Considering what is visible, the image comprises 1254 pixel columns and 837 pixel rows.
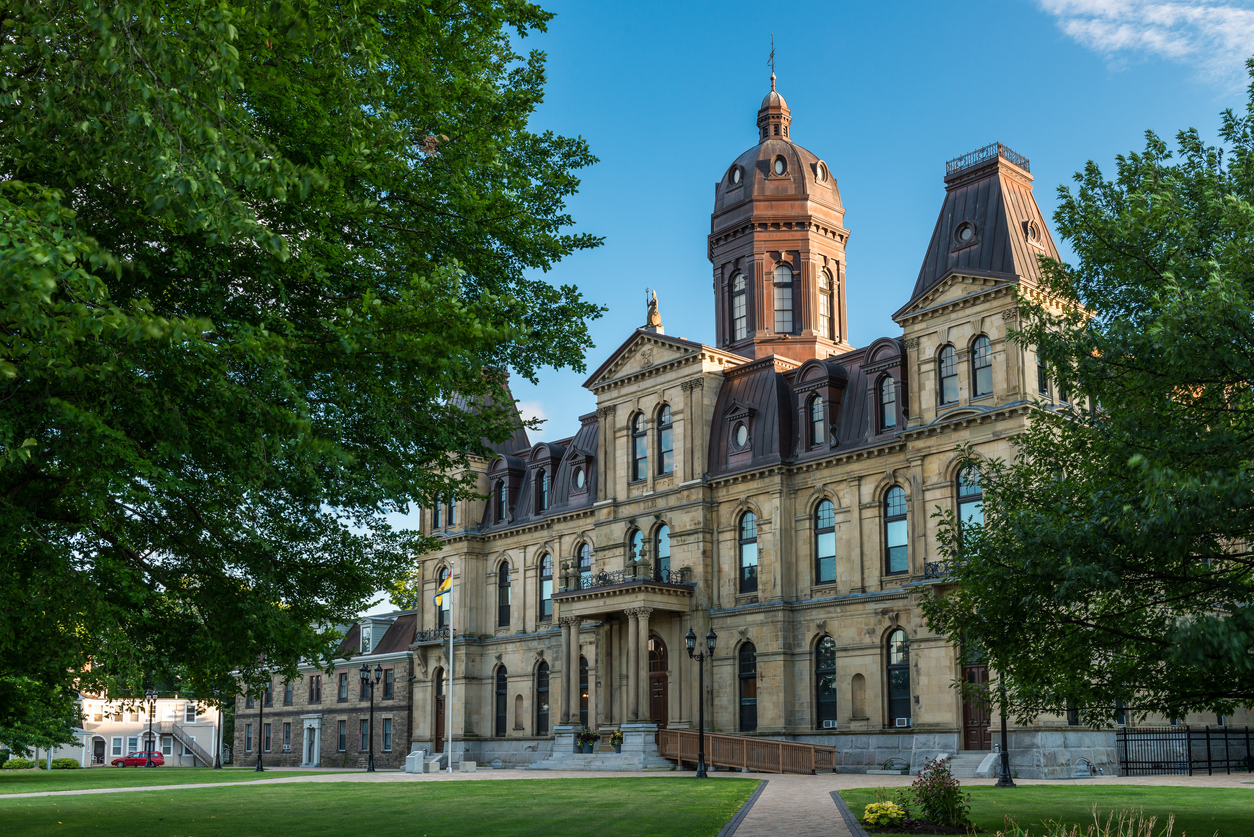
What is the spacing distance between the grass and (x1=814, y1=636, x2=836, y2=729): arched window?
9.48 m

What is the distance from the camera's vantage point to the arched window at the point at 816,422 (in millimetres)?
42031

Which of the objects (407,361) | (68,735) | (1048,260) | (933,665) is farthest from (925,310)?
(68,735)

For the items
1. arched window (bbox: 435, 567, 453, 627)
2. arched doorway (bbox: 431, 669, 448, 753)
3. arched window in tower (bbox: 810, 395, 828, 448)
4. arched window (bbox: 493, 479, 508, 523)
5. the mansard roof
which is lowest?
arched doorway (bbox: 431, 669, 448, 753)

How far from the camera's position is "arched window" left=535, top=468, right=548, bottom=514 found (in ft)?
183

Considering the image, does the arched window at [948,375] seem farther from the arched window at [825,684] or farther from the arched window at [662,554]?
the arched window at [662,554]

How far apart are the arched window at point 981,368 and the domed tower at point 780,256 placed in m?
12.4

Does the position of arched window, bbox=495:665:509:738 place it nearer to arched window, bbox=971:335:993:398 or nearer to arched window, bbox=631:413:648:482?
arched window, bbox=631:413:648:482

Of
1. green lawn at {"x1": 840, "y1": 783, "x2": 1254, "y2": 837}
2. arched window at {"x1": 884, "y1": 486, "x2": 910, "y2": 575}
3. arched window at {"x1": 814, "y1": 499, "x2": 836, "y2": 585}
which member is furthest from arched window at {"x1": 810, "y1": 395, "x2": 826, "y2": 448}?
green lawn at {"x1": 840, "y1": 783, "x2": 1254, "y2": 837}

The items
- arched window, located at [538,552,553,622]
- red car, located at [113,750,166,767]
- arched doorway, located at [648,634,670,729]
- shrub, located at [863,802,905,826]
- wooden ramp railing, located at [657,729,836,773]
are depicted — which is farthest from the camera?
red car, located at [113,750,166,767]

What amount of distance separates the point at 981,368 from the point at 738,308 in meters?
16.5

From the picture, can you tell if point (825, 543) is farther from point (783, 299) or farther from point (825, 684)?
point (783, 299)

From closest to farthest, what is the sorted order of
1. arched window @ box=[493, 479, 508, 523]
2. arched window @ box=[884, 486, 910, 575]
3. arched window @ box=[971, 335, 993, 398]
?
arched window @ box=[971, 335, 993, 398], arched window @ box=[884, 486, 910, 575], arched window @ box=[493, 479, 508, 523]

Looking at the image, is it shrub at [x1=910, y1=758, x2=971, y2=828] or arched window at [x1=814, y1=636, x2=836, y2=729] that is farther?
arched window at [x1=814, y1=636, x2=836, y2=729]

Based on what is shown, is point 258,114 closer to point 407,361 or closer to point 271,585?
point 407,361
